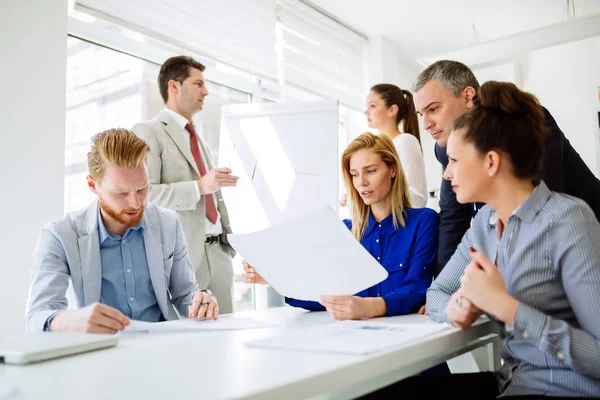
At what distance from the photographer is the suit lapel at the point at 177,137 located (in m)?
2.81

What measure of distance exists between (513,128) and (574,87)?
516 cm

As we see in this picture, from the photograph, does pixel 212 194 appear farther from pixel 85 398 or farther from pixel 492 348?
pixel 85 398

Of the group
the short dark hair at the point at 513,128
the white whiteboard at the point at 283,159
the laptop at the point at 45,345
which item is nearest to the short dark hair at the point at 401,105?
the white whiteboard at the point at 283,159

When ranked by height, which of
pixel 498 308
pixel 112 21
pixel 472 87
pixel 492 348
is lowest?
pixel 492 348

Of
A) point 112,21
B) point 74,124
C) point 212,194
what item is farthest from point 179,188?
point 112,21

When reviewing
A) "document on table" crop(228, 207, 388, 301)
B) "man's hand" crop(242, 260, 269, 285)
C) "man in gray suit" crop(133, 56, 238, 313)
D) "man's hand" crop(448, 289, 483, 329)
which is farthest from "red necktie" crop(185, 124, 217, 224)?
"man's hand" crop(448, 289, 483, 329)

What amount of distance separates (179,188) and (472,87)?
139 centimetres

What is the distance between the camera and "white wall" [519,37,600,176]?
18.2 ft

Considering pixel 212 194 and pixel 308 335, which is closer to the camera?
pixel 308 335

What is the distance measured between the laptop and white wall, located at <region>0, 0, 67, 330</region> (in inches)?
54.1

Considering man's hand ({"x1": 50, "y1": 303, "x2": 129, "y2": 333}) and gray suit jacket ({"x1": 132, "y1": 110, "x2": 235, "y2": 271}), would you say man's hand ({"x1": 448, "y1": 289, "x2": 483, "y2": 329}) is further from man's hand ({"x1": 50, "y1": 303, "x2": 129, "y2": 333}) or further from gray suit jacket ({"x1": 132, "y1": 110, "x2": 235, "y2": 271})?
gray suit jacket ({"x1": 132, "y1": 110, "x2": 235, "y2": 271})

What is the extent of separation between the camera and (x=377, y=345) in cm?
101

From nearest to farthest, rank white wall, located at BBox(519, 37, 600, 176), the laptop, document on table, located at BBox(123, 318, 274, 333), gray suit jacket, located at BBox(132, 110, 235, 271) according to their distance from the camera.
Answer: the laptop
document on table, located at BBox(123, 318, 274, 333)
gray suit jacket, located at BBox(132, 110, 235, 271)
white wall, located at BBox(519, 37, 600, 176)

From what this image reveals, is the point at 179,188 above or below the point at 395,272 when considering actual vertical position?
above
